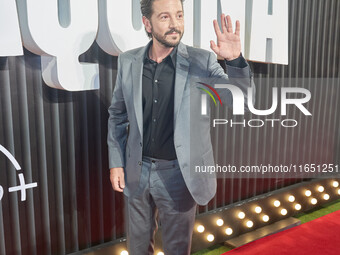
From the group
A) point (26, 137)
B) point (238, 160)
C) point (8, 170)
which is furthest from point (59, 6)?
point (238, 160)

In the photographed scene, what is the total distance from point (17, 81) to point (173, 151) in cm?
86

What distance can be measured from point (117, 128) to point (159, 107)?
28 cm

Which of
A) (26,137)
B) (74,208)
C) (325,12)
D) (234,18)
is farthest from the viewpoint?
(325,12)

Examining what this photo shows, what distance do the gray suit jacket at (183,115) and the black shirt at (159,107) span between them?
4 centimetres

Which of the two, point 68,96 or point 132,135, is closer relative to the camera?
point 132,135

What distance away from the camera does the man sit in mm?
1820

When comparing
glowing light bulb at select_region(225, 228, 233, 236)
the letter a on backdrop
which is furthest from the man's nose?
glowing light bulb at select_region(225, 228, 233, 236)

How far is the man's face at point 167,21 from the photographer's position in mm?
1801

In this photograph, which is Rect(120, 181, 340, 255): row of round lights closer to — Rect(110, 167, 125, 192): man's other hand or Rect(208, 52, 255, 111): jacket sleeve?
Rect(110, 167, 125, 192): man's other hand

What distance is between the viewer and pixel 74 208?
2223 mm

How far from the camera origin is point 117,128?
1.98m

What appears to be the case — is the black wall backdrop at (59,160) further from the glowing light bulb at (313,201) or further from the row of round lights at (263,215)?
the glowing light bulb at (313,201)

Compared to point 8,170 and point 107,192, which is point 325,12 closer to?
point 107,192

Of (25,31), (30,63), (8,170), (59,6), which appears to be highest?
(59,6)
